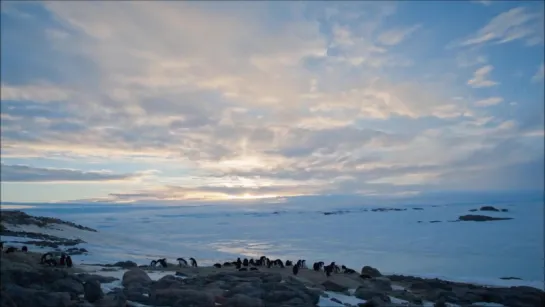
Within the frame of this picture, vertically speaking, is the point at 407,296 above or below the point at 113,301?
below

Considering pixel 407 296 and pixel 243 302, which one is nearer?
pixel 243 302

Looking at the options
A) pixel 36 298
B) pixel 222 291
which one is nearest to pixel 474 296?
pixel 222 291

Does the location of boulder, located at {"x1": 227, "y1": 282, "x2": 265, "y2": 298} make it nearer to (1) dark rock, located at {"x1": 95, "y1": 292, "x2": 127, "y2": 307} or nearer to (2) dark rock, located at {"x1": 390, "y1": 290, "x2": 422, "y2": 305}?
(1) dark rock, located at {"x1": 95, "y1": 292, "x2": 127, "y2": 307}

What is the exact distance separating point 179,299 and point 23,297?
380cm

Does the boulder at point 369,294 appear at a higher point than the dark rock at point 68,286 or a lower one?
lower

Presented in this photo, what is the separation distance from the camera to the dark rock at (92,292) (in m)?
12.4

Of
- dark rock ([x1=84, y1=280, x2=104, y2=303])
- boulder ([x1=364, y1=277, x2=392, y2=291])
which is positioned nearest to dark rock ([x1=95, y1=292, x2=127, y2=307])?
dark rock ([x1=84, y1=280, x2=104, y2=303])

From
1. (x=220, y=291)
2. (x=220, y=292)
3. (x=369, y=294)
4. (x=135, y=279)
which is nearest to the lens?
(x=220, y=292)

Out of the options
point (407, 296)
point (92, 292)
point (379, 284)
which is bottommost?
point (407, 296)

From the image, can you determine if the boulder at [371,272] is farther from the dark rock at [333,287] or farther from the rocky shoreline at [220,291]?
the dark rock at [333,287]

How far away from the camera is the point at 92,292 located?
1255cm

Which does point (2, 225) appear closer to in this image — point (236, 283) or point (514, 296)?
point (236, 283)

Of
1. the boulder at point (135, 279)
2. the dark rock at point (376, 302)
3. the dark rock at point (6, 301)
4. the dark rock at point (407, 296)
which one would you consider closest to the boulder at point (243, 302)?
the dark rock at point (376, 302)

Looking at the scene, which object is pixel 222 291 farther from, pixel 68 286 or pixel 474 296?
pixel 474 296
